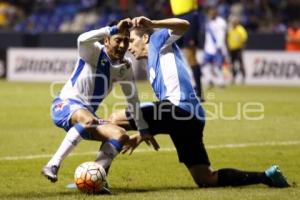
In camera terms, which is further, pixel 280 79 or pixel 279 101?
pixel 280 79

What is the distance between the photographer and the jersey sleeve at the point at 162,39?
348 inches

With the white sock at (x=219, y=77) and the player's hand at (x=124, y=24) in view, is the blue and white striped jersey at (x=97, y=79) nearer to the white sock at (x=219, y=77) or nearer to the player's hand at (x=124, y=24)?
the player's hand at (x=124, y=24)

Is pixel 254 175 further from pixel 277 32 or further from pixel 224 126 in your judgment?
pixel 277 32

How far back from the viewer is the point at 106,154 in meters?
8.57

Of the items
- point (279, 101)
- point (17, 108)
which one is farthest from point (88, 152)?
point (279, 101)

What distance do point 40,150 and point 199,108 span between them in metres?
3.86

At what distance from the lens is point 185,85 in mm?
8867

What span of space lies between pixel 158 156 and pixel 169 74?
2.98 metres

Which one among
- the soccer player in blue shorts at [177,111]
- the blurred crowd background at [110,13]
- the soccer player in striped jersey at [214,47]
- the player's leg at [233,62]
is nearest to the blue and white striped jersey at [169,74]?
the soccer player in blue shorts at [177,111]

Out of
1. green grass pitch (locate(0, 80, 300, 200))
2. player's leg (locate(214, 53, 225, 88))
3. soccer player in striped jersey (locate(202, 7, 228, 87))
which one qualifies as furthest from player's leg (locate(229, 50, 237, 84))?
green grass pitch (locate(0, 80, 300, 200))

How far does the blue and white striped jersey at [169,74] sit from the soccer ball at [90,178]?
1.04 metres

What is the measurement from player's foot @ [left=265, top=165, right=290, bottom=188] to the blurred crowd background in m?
22.4

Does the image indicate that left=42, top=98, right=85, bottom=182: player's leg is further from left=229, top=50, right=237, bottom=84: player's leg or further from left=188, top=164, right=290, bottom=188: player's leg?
left=229, top=50, right=237, bottom=84: player's leg

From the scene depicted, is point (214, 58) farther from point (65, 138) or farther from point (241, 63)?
point (65, 138)
